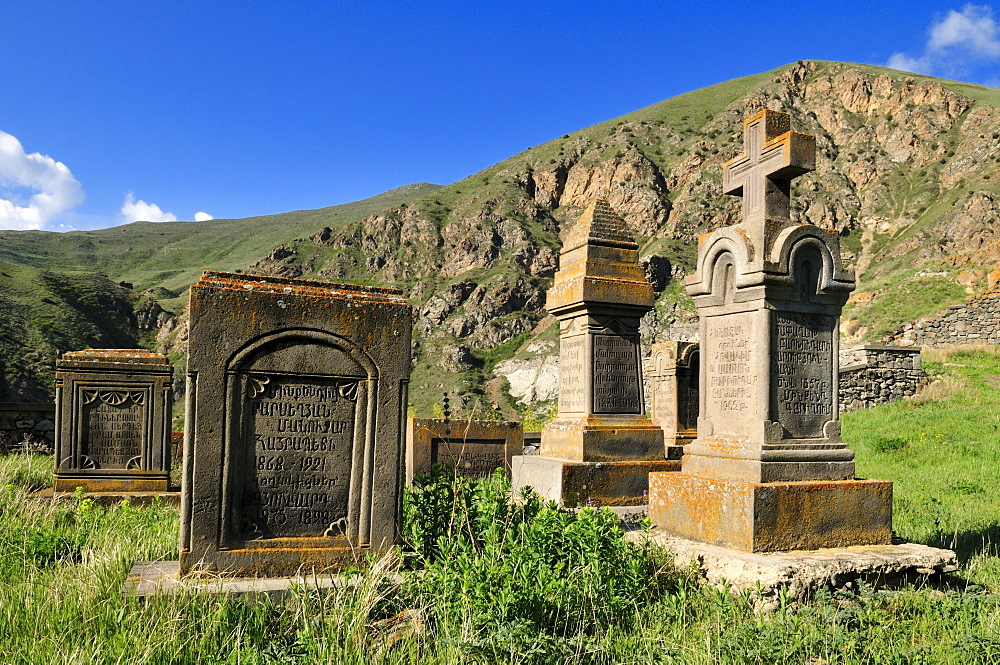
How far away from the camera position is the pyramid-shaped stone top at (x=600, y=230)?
790 cm

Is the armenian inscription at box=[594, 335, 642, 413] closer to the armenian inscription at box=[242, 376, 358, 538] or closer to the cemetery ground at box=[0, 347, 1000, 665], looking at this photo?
the cemetery ground at box=[0, 347, 1000, 665]

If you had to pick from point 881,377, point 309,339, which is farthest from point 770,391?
point 881,377

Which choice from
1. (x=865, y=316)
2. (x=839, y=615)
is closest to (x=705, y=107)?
(x=865, y=316)

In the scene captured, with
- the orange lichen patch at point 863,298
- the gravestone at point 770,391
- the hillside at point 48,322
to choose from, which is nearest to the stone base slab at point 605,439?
the gravestone at point 770,391

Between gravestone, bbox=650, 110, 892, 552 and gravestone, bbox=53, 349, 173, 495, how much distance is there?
21.5 ft

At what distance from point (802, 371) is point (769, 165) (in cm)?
170

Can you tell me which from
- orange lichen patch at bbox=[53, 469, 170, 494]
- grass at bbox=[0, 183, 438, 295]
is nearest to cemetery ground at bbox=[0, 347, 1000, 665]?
orange lichen patch at bbox=[53, 469, 170, 494]

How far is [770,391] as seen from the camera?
5.31m

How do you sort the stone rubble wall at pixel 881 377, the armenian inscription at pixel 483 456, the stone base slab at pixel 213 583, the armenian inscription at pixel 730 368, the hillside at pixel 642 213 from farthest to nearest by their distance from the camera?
the hillside at pixel 642 213, the stone rubble wall at pixel 881 377, the armenian inscription at pixel 483 456, the armenian inscription at pixel 730 368, the stone base slab at pixel 213 583

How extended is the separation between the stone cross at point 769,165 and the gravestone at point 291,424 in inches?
126

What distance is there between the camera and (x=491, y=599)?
10.8 feet

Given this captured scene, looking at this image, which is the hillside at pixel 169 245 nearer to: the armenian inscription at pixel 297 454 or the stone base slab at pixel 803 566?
the armenian inscription at pixel 297 454

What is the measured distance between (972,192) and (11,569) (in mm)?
64249

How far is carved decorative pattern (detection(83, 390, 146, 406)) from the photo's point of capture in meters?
8.86
